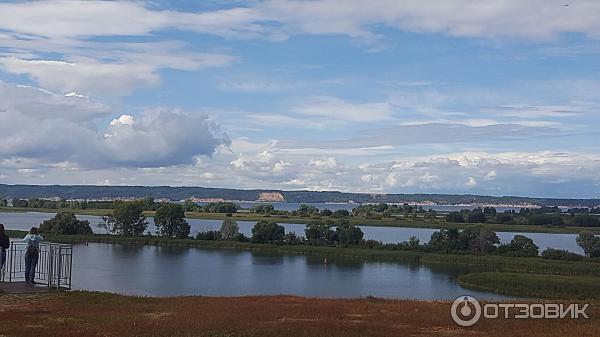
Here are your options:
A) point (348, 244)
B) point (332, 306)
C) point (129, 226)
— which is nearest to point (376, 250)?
point (348, 244)

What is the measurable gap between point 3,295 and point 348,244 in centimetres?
7062

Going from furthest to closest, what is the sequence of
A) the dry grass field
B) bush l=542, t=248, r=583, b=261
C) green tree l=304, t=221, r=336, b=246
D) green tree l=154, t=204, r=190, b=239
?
1. green tree l=154, t=204, r=190, b=239
2. green tree l=304, t=221, r=336, b=246
3. bush l=542, t=248, r=583, b=261
4. the dry grass field

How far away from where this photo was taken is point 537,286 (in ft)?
161

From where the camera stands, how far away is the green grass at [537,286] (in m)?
46.9

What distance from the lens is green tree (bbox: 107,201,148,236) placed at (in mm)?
100250

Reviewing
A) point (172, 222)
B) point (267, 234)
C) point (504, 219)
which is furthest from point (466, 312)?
point (504, 219)

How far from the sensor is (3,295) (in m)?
17.3

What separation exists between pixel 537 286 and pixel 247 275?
22.8 meters

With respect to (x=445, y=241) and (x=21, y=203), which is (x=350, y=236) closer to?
(x=445, y=241)

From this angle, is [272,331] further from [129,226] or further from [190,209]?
[190,209]

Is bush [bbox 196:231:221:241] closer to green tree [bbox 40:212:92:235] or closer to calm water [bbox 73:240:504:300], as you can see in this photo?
calm water [bbox 73:240:504:300]

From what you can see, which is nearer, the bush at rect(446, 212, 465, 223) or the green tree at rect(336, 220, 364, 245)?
the green tree at rect(336, 220, 364, 245)

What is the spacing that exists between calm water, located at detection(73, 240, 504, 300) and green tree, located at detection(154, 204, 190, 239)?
1647 cm

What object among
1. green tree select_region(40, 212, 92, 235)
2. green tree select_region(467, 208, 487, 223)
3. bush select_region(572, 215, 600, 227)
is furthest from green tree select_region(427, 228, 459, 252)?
bush select_region(572, 215, 600, 227)
